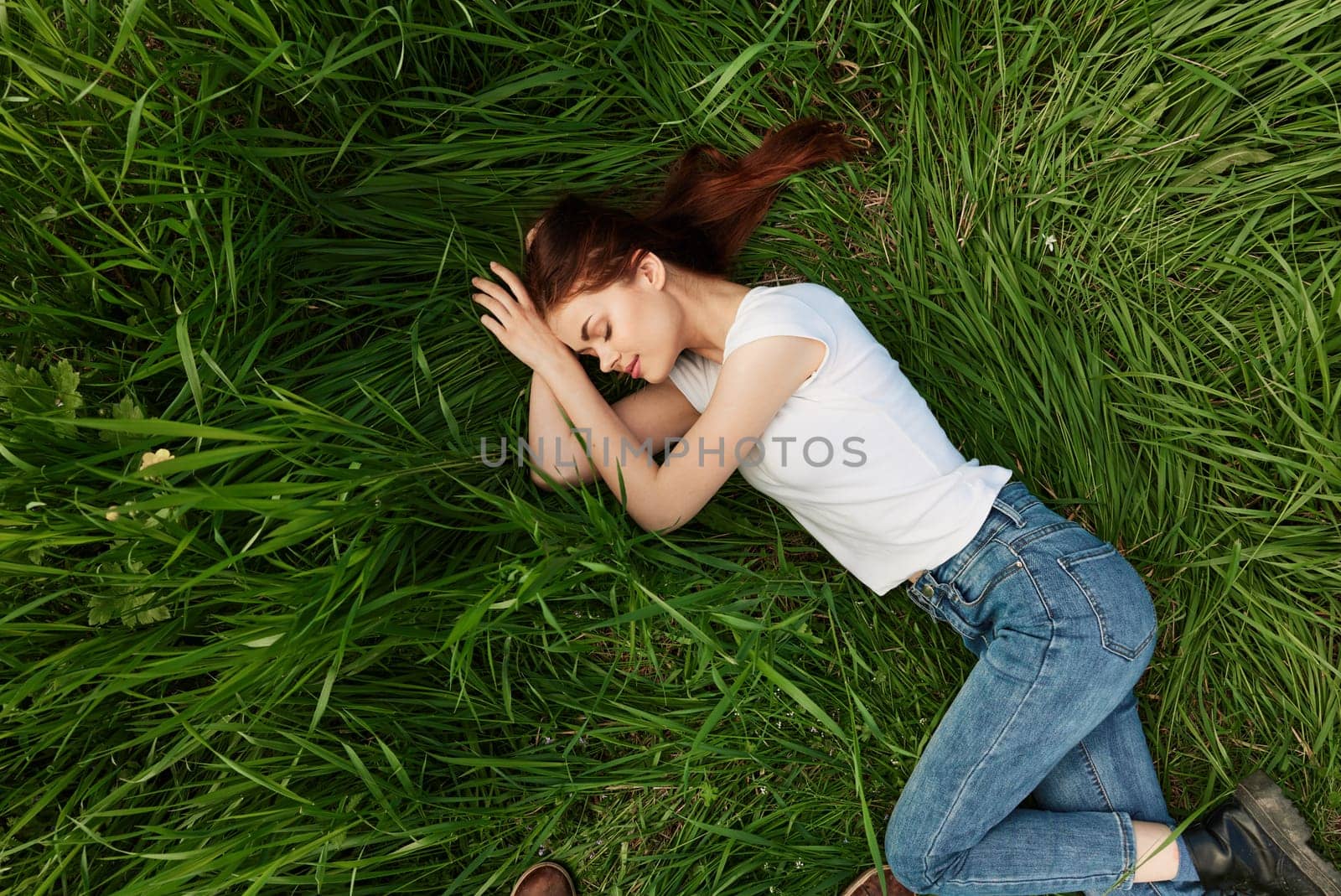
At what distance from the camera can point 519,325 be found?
2.01 metres

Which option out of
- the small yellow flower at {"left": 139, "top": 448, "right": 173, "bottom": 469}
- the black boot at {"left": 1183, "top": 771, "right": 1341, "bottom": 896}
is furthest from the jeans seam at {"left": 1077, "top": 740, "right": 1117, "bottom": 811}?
the small yellow flower at {"left": 139, "top": 448, "right": 173, "bottom": 469}

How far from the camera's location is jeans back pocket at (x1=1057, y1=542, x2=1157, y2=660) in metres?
1.80

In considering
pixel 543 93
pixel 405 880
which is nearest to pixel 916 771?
pixel 405 880

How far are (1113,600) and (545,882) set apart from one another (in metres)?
1.63

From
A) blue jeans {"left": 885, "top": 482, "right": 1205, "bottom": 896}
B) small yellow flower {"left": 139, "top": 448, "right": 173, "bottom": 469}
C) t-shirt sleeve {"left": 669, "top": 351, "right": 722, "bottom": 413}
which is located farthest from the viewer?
t-shirt sleeve {"left": 669, "top": 351, "right": 722, "bottom": 413}

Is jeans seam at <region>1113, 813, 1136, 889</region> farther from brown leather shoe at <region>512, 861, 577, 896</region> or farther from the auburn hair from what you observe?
the auburn hair

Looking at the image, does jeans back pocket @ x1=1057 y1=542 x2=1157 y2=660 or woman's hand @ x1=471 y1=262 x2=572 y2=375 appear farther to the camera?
woman's hand @ x1=471 y1=262 x2=572 y2=375

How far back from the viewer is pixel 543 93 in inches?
85.4

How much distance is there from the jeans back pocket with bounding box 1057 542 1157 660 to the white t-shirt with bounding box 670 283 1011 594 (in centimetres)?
26

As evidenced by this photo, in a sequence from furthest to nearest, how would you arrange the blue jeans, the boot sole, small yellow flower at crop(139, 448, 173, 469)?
1. the boot sole
2. the blue jeans
3. small yellow flower at crop(139, 448, 173, 469)

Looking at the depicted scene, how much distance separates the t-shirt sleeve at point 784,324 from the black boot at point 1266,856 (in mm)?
1612

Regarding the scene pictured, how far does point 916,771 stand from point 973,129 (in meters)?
1.77

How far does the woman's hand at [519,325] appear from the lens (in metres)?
1.97

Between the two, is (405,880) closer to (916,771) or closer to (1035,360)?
(916,771)
